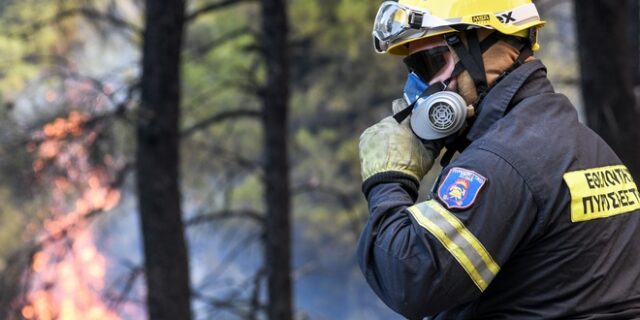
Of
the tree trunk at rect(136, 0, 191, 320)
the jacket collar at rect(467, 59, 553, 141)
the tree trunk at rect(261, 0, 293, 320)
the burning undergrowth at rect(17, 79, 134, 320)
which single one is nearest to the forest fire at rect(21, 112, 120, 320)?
the burning undergrowth at rect(17, 79, 134, 320)

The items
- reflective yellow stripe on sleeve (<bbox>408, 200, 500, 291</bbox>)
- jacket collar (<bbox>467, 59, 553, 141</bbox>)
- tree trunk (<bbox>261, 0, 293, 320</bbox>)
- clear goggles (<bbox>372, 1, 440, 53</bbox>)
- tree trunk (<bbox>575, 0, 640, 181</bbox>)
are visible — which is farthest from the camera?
tree trunk (<bbox>261, 0, 293, 320</bbox>)

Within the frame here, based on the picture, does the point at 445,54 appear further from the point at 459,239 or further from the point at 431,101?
the point at 459,239

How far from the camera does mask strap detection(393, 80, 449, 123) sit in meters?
2.08

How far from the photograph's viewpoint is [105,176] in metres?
6.34

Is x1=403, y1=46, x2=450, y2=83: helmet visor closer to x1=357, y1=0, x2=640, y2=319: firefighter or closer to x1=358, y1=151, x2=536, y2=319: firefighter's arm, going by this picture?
x1=357, y1=0, x2=640, y2=319: firefighter

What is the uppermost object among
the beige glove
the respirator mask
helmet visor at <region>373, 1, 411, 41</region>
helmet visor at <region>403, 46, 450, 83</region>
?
helmet visor at <region>373, 1, 411, 41</region>

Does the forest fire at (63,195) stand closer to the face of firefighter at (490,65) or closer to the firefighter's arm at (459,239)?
the face of firefighter at (490,65)

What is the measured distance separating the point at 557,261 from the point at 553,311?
0.12 meters

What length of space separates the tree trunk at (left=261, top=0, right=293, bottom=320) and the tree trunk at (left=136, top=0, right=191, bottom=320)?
2.67 m

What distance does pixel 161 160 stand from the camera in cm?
531

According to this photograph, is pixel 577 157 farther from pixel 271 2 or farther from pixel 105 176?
pixel 271 2

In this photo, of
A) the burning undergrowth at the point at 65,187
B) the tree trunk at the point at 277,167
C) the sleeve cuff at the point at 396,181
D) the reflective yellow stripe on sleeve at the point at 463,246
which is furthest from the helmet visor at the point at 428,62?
the tree trunk at the point at 277,167

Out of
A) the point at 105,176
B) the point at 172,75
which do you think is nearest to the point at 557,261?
the point at 172,75

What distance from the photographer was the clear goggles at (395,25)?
2059 millimetres
